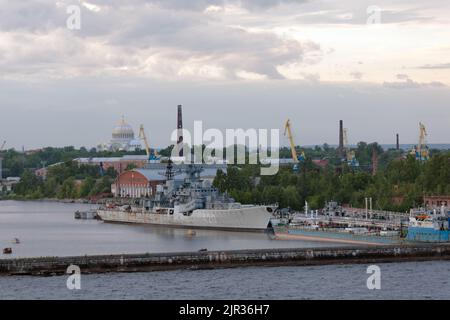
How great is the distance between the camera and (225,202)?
7312 cm

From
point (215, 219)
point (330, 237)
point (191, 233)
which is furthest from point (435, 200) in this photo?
point (191, 233)

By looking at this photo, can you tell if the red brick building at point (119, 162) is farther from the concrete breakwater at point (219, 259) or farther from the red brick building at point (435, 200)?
the concrete breakwater at point (219, 259)

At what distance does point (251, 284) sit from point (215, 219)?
33105 mm

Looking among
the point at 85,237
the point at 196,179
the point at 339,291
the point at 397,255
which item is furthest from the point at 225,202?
the point at 339,291

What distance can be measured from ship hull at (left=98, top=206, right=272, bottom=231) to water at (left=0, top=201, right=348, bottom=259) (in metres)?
1.44

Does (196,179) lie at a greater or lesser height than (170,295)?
greater

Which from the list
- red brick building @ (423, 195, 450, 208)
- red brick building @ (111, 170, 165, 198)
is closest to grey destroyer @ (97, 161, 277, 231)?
red brick building @ (423, 195, 450, 208)

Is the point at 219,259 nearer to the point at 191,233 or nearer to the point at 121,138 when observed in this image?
the point at 191,233

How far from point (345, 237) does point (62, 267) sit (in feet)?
62.7

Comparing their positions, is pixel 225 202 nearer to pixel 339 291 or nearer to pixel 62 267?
pixel 62 267

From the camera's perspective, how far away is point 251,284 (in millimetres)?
38188

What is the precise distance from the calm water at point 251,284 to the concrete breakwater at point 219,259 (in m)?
0.88
